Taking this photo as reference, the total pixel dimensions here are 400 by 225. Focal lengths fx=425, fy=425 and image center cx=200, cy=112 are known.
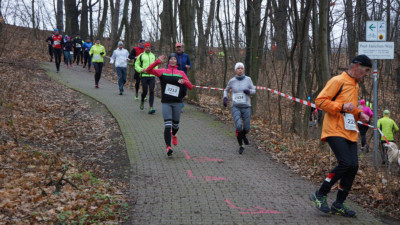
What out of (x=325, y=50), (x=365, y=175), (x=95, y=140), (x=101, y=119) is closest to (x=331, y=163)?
(x=365, y=175)

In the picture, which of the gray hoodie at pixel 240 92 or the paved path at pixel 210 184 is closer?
the paved path at pixel 210 184

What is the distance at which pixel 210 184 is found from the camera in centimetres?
702

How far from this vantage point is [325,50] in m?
10.4

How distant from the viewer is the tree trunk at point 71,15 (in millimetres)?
33531

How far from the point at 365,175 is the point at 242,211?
3086 mm

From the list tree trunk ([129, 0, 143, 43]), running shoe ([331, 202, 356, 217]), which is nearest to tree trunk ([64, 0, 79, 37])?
tree trunk ([129, 0, 143, 43])

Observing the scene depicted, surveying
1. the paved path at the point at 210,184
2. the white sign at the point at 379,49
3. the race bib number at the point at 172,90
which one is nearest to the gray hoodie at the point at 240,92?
the paved path at the point at 210,184

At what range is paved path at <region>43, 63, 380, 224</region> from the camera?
5527mm

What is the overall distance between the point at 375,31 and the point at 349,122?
17.1 feet

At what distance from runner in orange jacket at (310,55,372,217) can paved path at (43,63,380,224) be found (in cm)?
41

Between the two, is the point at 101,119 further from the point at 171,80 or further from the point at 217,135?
the point at 171,80

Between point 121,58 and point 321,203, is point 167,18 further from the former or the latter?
point 321,203

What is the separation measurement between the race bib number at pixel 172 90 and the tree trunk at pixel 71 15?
1065 inches

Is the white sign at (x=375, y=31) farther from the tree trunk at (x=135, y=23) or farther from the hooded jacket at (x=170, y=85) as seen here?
the tree trunk at (x=135, y=23)
